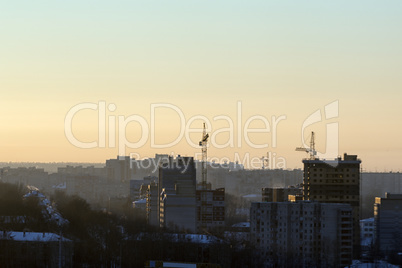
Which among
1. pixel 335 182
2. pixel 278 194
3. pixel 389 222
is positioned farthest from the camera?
pixel 278 194

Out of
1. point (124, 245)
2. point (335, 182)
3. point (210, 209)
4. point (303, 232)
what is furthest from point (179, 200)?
point (124, 245)

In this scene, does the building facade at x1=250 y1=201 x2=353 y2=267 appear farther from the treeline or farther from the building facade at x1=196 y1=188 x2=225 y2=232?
the building facade at x1=196 y1=188 x2=225 y2=232

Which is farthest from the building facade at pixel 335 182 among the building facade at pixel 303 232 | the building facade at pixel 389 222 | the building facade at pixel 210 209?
the building facade at pixel 210 209

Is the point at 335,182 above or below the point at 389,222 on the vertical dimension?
above

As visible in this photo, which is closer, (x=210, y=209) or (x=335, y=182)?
(x=335, y=182)

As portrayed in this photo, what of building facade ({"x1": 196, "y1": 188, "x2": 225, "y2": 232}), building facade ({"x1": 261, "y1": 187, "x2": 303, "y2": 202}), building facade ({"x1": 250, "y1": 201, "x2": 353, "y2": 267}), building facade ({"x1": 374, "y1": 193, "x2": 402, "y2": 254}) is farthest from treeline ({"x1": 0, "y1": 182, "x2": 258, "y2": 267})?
building facade ({"x1": 261, "y1": 187, "x2": 303, "y2": 202})

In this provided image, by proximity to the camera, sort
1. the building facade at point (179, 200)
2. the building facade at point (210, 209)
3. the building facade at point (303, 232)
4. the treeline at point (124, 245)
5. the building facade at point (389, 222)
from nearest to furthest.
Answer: the treeline at point (124, 245) < the building facade at point (303, 232) < the building facade at point (389, 222) < the building facade at point (179, 200) < the building facade at point (210, 209)

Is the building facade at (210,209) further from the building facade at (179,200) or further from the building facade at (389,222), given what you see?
the building facade at (389,222)

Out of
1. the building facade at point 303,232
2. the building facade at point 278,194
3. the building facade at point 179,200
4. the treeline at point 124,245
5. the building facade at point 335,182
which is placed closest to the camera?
the treeline at point 124,245

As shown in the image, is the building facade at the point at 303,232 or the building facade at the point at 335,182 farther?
the building facade at the point at 335,182

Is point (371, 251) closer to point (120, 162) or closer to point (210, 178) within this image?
point (210, 178)

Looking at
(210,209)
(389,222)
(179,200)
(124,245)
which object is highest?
(179,200)

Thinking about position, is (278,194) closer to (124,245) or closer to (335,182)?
(335,182)

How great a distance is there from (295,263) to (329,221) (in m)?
3.14
